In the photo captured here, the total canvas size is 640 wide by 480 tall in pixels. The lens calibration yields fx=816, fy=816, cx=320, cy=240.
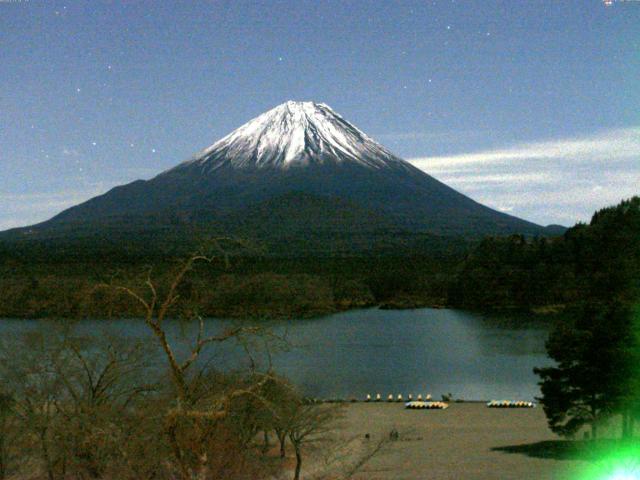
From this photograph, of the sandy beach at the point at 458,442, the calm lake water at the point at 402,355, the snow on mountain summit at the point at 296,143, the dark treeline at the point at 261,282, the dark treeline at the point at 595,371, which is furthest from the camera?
the snow on mountain summit at the point at 296,143

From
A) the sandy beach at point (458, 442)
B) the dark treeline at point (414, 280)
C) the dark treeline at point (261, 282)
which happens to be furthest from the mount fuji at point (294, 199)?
the sandy beach at point (458, 442)

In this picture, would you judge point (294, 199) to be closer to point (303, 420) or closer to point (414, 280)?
point (414, 280)

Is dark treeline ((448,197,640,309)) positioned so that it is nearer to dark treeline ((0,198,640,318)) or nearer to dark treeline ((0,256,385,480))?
dark treeline ((0,198,640,318))

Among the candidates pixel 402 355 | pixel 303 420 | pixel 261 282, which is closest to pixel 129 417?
pixel 303 420

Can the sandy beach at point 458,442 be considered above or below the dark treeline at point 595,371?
below

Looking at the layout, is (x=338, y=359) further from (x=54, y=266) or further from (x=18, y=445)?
(x=54, y=266)

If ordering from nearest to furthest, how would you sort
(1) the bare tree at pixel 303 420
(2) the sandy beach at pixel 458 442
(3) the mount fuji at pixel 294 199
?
1. (1) the bare tree at pixel 303 420
2. (2) the sandy beach at pixel 458 442
3. (3) the mount fuji at pixel 294 199

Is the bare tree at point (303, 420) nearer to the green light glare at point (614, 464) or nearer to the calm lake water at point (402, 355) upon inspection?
the calm lake water at point (402, 355)
